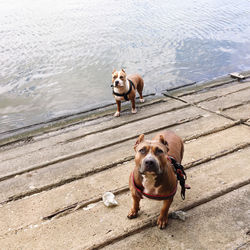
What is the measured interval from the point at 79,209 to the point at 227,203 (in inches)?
61.4

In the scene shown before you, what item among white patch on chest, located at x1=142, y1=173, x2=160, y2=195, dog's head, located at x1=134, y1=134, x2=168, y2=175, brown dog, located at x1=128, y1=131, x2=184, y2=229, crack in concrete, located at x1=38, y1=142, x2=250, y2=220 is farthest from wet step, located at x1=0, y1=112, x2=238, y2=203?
dog's head, located at x1=134, y1=134, x2=168, y2=175

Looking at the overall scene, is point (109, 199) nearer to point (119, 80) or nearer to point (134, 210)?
point (134, 210)

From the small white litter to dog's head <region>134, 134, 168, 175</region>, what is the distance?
0.80 m

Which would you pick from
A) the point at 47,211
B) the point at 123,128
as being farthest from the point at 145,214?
the point at 123,128

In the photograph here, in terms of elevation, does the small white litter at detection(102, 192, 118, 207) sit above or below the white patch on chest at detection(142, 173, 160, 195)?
below

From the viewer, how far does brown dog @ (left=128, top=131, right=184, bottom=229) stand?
232 centimetres

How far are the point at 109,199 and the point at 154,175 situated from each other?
2.88 feet

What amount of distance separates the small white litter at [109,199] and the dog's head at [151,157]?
80cm

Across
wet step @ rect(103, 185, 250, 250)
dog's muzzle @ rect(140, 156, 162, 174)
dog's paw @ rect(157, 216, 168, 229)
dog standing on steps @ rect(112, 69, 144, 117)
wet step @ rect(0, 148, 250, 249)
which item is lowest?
wet step @ rect(103, 185, 250, 250)

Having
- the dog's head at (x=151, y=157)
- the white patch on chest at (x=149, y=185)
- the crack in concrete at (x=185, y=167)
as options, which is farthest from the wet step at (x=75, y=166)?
the dog's head at (x=151, y=157)

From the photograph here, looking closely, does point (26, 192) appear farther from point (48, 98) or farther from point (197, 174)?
point (48, 98)

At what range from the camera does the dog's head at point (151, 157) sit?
2295 mm

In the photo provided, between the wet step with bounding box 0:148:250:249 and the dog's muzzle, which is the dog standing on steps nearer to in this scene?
the wet step with bounding box 0:148:250:249

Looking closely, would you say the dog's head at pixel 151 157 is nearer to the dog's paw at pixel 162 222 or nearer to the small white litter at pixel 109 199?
the dog's paw at pixel 162 222
